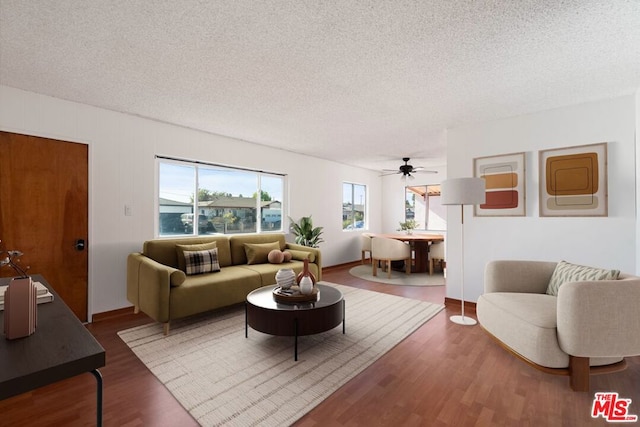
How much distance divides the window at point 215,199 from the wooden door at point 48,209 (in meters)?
0.91

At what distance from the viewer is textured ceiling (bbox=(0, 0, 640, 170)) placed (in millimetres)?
1809

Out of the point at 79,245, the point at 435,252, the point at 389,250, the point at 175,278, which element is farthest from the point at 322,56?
the point at 435,252

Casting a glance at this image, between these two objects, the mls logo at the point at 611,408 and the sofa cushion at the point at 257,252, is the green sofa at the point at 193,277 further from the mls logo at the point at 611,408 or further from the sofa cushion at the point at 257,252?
the mls logo at the point at 611,408

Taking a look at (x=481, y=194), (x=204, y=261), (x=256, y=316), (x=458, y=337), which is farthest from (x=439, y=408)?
(x=204, y=261)

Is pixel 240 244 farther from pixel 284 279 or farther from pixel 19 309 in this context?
pixel 19 309

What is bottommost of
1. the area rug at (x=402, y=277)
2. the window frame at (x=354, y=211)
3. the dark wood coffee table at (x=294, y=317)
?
the area rug at (x=402, y=277)

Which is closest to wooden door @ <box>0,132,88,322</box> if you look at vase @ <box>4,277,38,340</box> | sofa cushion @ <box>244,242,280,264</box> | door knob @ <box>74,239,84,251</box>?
door knob @ <box>74,239,84,251</box>

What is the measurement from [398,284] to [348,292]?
1050 millimetres

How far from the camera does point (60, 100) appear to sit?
316cm

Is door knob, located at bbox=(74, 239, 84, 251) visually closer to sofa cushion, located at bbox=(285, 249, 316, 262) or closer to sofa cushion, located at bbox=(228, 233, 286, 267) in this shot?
sofa cushion, located at bbox=(228, 233, 286, 267)

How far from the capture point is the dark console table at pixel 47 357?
0.81 meters

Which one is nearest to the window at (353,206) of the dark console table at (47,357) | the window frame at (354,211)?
the window frame at (354,211)

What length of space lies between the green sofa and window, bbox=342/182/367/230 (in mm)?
2674

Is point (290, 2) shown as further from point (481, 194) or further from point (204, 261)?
point (204, 261)
